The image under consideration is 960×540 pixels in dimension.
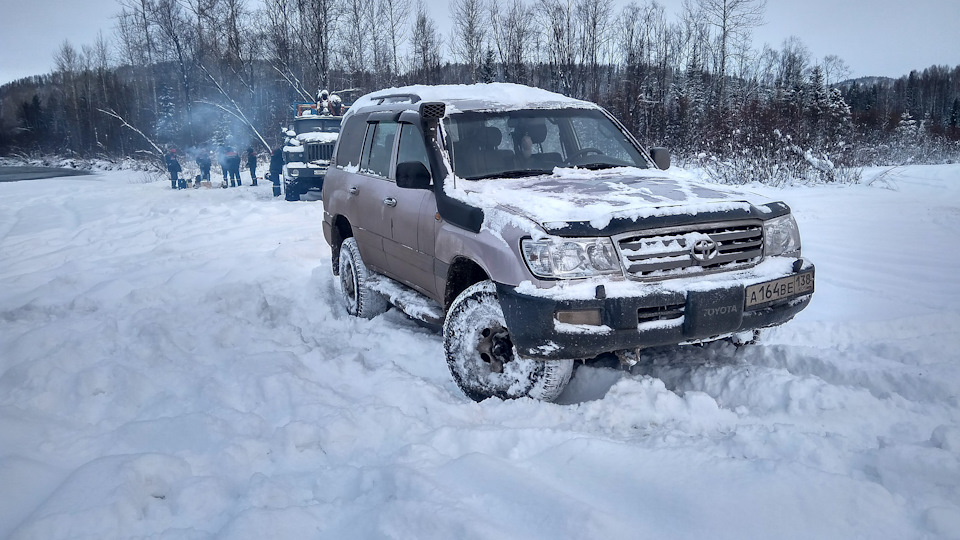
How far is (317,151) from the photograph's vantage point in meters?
15.7

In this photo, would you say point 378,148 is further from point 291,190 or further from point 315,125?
point 315,125

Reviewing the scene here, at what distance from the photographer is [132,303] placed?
5.76 meters

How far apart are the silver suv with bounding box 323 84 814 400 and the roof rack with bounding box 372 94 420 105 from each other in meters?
0.03

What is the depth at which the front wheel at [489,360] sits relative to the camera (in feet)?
11.0

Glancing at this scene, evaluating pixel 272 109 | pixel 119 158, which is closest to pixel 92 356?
pixel 272 109

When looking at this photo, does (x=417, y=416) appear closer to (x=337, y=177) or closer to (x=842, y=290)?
(x=337, y=177)

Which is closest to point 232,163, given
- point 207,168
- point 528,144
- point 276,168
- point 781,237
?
point 207,168

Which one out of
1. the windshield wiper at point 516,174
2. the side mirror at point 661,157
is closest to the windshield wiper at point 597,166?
the windshield wiper at point 516,174

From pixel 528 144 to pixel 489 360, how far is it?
1.61 m

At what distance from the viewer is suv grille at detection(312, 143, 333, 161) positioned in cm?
1555

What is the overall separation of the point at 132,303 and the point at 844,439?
5.68 metres

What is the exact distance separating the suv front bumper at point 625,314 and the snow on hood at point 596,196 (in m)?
0.35

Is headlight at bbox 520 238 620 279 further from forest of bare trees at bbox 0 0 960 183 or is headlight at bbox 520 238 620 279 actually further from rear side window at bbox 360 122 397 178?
forest of bare trees at bbox 0 0 960 183

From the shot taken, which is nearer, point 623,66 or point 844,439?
point 844,439
